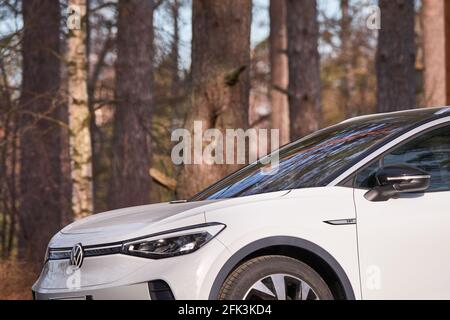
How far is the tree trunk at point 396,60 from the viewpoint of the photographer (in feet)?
52.4

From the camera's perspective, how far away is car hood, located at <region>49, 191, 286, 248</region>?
19.5 ft

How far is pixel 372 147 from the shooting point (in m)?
6.48

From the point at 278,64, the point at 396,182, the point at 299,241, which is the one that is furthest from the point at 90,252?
the point at 278,64

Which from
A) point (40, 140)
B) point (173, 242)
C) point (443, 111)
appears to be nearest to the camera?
point (173, 242)

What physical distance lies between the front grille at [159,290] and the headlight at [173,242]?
6.3 inches

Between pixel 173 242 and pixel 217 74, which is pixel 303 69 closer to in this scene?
pixel 217 74

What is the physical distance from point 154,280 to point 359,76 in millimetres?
37598

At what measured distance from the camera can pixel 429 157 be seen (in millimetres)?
6582

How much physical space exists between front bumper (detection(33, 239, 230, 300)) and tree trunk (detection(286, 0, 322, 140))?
44.1 ft

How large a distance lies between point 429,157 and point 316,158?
767mm

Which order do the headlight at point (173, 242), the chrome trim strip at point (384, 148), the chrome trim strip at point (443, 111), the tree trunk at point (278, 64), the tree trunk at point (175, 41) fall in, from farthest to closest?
the tree trunk at point (278, 64) < the tree trunk at point (175, 41) < the chrome trim strip at point (443, 111) < the chrome trim strip at point (384, 148) < the headlight at point (173, 242)

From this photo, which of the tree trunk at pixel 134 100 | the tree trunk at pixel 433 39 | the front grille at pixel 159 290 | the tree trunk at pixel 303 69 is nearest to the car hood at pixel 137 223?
the front grille at pixel 159 290

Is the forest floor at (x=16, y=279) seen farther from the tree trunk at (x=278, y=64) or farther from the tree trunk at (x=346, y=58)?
the tree trunk at (x=278, y=64)

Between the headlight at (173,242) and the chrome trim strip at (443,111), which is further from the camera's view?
the chrome trim strip at (443,111)
